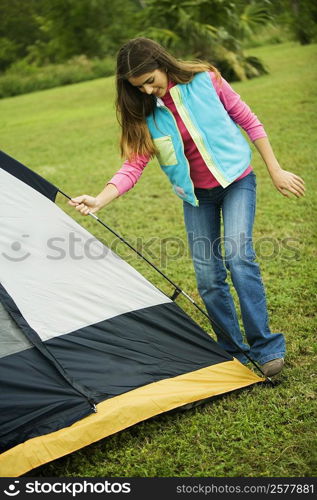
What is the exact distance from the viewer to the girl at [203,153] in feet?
8.82

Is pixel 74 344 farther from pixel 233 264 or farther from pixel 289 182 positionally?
pixel 289 182

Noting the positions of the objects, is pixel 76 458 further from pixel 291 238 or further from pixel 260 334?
pixel 291 238

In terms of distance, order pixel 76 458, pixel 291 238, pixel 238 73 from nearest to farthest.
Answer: pixel 76 458, pixel 291 238, pixel 238 73

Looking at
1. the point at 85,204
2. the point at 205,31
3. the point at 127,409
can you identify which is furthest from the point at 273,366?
the point at 205,31

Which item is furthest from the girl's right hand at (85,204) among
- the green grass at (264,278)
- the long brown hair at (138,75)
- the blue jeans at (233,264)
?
the green grass at (264,278)

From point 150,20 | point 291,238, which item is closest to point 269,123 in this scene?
point 291,238

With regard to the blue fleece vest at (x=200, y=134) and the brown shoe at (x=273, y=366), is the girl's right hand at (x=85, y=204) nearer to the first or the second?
the blue fleece vest at (x=200, y=134)

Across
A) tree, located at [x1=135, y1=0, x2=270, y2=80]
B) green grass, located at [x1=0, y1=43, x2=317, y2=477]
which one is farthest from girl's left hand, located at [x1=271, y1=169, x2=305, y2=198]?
tree, located at [x1=135, y1=0, x2=270, y2=80]

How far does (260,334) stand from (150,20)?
43.7ft

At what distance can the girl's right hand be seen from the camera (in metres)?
2.70

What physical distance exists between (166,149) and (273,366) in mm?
1120

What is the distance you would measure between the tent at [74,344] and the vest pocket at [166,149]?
510 millimetres

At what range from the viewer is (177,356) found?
9.13ft

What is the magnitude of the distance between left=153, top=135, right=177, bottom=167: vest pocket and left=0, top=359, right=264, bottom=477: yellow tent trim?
97 cm
